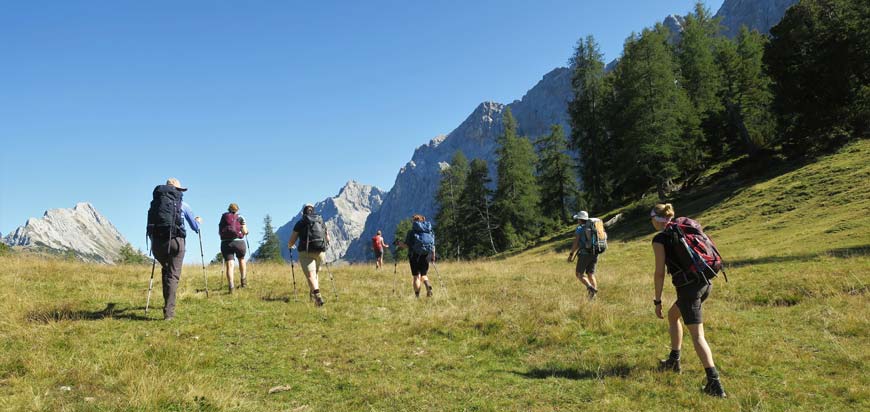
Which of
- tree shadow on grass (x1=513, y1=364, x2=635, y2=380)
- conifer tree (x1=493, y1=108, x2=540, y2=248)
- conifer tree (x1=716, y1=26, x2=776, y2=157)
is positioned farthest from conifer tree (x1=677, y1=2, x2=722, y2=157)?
tree shadow on grass (x1=513, y1=364, x2=635, y2=380)

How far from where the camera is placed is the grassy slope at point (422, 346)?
534 cm

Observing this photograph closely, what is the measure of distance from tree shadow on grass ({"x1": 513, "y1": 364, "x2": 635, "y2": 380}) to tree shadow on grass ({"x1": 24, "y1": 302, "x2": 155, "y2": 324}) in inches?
299

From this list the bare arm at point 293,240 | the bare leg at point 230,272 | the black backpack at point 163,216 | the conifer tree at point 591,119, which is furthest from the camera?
the conifer tree at point 591,119

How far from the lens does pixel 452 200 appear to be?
5588 centimetres

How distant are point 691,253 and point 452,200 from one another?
50244 mm

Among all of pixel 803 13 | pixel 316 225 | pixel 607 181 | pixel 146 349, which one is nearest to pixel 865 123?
pixel 803 13

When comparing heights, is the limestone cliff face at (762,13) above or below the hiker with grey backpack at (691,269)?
above

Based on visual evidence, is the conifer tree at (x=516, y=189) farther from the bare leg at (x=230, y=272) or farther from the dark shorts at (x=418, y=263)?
the bare leg at (x=230, y=272)

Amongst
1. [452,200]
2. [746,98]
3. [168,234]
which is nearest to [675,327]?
[168,234]

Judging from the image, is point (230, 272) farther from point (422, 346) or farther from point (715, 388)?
point (715, 388)

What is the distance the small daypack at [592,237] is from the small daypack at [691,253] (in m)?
5.72

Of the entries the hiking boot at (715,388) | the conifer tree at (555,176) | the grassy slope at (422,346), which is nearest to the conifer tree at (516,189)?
the conifer tree at (555,176)

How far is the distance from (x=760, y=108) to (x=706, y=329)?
45941 millimetres

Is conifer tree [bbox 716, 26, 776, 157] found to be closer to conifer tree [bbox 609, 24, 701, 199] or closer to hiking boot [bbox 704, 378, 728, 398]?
conifer tree [bbox 609, 24, 701, 199]
